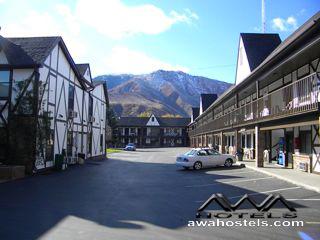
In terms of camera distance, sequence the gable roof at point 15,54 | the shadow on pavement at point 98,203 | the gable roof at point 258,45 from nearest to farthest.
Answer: the shadow on pavement at point 98,203 → the gable roof at point 15,54 → the gable roof at point 258,45

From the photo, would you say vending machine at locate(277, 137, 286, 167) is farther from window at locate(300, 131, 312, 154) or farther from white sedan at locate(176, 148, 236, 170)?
white sedan at locate(176, 148, 236, 170)

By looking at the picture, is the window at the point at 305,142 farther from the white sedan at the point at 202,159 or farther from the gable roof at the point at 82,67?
the gable roof at the point at 82,67

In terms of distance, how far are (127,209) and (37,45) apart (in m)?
17.2

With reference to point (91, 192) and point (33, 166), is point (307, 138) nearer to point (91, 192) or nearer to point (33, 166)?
point (91, 192)

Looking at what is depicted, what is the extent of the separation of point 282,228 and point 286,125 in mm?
10956

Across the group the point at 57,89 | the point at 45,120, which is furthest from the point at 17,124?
the point at 57,89

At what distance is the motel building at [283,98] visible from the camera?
1606cm

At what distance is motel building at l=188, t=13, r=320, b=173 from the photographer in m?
16.1

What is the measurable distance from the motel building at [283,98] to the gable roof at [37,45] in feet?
40.4

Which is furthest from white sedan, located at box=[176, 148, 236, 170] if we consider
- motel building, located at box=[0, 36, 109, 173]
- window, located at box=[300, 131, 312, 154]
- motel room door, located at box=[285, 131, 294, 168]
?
motel building, located at box=[0, 36, 109, 173]

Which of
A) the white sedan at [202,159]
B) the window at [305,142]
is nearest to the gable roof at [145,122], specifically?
the white sedan at [202,159]

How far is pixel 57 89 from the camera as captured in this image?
26.5m

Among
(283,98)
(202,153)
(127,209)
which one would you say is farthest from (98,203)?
(202,153)

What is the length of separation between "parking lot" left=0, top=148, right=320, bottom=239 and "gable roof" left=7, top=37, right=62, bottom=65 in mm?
8454
